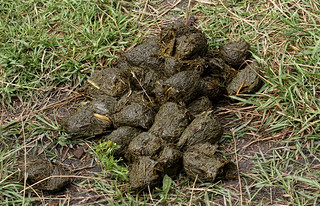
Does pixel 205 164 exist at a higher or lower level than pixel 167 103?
lower

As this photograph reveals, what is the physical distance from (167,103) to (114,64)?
1.19 metres

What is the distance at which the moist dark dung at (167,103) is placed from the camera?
3.56 m

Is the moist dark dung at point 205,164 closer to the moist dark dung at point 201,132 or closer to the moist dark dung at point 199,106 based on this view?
the moist dark dung at point 201,132

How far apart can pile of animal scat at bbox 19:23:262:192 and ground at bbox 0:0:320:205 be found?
0.53 feet

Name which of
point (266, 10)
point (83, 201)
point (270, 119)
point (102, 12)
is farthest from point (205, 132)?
point (102, 12)

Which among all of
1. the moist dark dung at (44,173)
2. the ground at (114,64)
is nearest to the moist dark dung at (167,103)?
the ground at (114,64)

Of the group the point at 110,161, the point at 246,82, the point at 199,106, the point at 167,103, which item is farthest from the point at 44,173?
the point at 246,82

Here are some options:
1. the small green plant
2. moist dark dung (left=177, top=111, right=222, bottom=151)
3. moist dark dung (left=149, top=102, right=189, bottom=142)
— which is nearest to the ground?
the small green plant

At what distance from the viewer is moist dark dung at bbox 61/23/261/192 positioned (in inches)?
140

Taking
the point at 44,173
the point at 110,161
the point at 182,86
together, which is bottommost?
the point at 44,173

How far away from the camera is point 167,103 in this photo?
3947 mm

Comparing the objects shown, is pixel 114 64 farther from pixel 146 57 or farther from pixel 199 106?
pixel 199 106

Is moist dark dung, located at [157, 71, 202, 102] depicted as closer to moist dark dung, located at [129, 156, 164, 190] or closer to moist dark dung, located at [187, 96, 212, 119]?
moist dark dung, located at [187, 96, 212, 119]

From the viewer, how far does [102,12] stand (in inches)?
206
